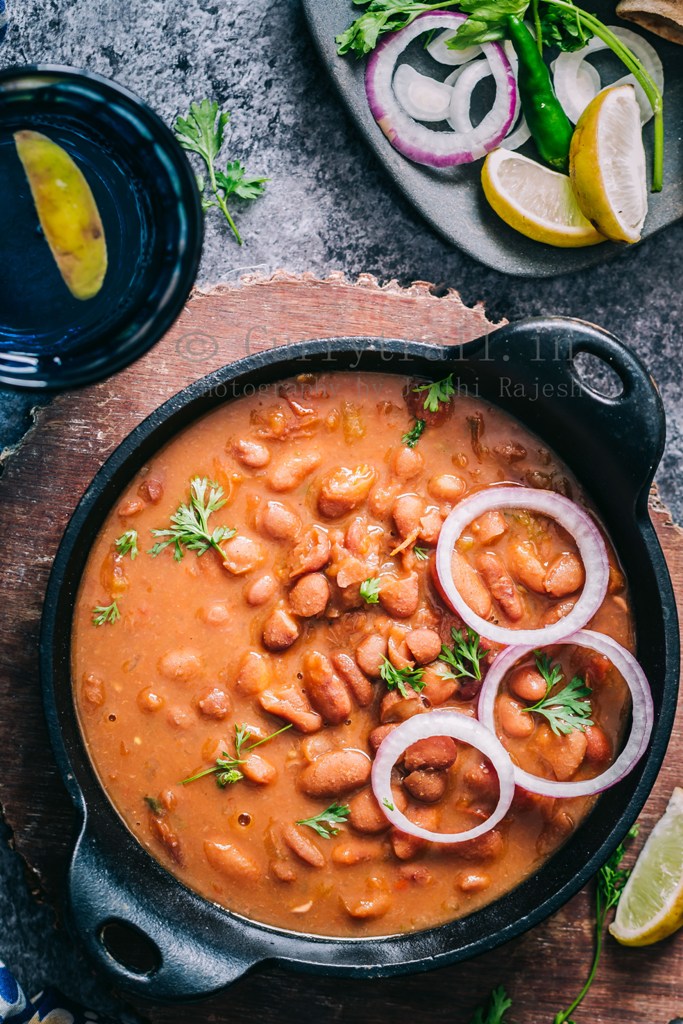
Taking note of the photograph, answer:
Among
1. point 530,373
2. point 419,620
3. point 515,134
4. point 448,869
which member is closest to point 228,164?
point 515,134

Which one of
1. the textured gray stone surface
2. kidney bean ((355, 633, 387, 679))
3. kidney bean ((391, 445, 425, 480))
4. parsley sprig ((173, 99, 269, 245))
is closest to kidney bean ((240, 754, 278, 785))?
kidney bean ((355, 633, 387, 679))

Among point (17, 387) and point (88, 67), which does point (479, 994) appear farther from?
point (88, 67)

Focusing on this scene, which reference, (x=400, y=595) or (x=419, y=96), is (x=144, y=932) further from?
(x=419, y=96)

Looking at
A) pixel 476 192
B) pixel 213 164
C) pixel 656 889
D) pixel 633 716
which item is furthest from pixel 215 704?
pixel 476 192

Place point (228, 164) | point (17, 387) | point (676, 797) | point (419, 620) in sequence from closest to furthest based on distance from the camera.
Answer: point (17, 387) → point (419, 620) → point (676, 797) → point (228, 164)

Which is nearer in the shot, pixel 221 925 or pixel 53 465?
pixel 221 925

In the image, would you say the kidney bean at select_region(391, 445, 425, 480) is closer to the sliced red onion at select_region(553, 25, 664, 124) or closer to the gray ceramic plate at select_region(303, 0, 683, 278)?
the gray ceramic plate at select_region(303, 0, 683, 278)
